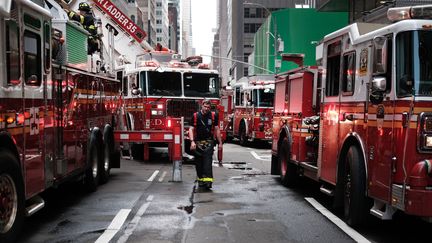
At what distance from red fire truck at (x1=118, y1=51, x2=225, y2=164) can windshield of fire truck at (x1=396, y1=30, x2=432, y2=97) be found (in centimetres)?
1051

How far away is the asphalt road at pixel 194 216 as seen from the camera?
685cm

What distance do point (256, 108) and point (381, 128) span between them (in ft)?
55.6

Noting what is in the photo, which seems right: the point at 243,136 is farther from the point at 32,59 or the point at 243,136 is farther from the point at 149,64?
the point at 32,59

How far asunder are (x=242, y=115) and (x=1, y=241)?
2035 centimetres

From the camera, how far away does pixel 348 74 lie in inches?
313

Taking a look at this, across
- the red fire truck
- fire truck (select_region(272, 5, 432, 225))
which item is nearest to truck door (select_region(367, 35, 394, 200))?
fire truck (select_region(272, 5, 432, 225))

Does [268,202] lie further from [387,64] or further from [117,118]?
[117,118]

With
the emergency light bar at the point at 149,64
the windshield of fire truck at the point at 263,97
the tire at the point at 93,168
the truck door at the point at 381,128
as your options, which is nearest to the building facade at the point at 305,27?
the windshield of fire truck at the point at 263,97

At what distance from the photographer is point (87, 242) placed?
650 centimetres

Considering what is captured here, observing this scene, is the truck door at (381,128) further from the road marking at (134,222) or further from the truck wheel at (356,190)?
the road marking at (134,222)

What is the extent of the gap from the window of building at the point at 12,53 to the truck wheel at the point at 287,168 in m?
6.33

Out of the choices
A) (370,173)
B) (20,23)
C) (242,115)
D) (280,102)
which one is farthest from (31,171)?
(242,115)

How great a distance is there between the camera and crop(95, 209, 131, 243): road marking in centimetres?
665

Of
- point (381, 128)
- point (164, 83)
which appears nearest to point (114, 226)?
point (381, 128)
